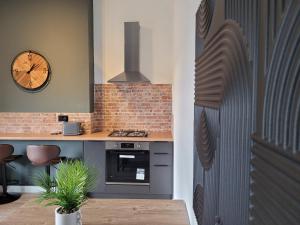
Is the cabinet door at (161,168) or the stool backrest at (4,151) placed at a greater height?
the stool backrest at (4,151)

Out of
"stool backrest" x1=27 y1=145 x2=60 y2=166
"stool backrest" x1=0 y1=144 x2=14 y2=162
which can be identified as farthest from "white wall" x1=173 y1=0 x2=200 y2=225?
"stool backrest" x1=0 y1=144 x2=14 y2=162

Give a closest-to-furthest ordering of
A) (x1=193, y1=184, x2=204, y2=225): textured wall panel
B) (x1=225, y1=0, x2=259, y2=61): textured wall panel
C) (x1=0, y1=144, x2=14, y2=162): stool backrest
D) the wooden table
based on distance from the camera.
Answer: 1. (x1=225, y1=0, x2=259, y2=61): textured wall panel
2. (x1=193, y1=184, x2=204, y2=225): textured wall panel
3. the wooden table
4. (x1=0, y1=144, x2=14, y2=162): stool backrest

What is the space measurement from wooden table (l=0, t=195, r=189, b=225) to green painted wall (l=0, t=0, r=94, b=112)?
9.52ft

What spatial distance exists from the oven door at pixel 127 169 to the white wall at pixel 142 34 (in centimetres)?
148

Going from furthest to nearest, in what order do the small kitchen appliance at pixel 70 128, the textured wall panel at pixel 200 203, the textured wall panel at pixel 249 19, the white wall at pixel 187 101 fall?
the small kitchen appliance at pixel 70 128, the white wall at pixel 187 101, the textured wall panel at pixel 200 203, the textured wall panel at pixel 249 19

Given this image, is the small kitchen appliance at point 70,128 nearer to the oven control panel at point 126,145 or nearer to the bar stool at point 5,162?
the oven control panel at point 126,145

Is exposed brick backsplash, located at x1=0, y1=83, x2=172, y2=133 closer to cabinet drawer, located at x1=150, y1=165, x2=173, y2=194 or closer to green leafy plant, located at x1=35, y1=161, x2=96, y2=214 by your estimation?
cabinet drawer, located at x1=150, y1=165, x2=173, y2=194

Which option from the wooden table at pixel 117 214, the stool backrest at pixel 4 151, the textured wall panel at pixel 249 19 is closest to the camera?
the textured wall panel at pixel 249 19

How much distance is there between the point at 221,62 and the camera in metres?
0.99

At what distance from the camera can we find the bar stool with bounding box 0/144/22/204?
387cm

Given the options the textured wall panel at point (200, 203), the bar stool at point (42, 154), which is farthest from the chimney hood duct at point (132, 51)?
the textured wall panel at point (200, 203)

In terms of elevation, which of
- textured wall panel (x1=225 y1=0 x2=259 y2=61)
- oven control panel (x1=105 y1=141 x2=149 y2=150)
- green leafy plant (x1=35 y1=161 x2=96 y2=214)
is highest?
textured wall panel (x1=225 y1=0 x2=259 y2=61)

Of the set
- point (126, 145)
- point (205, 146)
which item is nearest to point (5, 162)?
point (126, 145)

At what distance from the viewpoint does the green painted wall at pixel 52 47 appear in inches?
180
